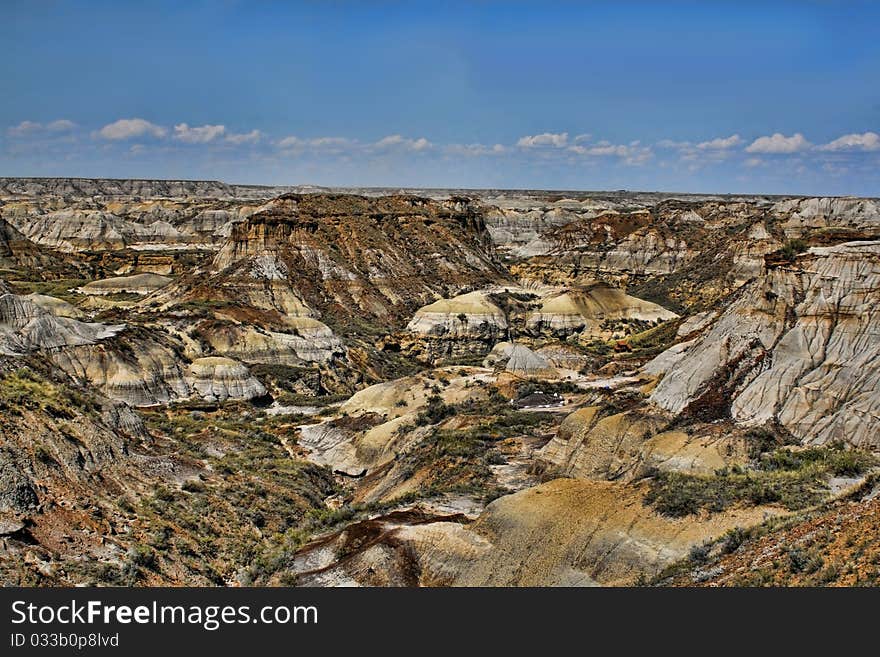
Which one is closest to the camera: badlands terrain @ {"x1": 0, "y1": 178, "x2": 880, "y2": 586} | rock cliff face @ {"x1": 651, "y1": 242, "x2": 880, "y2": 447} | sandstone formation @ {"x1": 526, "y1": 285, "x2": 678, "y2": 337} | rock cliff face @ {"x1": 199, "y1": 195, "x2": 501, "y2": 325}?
badlands terrain @ {"x1": 0, "y1": 178, "x2": 880, "y2": 586}

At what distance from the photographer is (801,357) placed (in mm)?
24578

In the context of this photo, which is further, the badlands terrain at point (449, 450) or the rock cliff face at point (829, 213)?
the rock cliff face at point (829, 213)

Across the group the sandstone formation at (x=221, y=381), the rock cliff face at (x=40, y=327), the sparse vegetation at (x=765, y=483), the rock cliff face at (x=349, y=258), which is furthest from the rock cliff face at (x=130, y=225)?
the sparse vegetation at (x=765, y=483)

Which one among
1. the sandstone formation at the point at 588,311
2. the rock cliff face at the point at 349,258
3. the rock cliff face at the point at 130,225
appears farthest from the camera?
the rock cliff face at the point at 130,225

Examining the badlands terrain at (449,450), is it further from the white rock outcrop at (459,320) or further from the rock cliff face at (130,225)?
the rock cliff face at (130,225)

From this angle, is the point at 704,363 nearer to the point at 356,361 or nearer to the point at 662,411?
the point at 662,411

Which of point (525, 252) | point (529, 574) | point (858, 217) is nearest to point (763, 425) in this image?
point (529, 574)

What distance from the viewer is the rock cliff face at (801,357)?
2214 cm

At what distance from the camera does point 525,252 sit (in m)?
140

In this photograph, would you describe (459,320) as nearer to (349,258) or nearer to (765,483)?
(349,258)

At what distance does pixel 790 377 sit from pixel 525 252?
11643cm

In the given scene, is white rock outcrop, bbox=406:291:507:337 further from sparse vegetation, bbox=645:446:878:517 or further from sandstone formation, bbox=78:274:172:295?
sparse vegetation, bbox=645:446:878:517

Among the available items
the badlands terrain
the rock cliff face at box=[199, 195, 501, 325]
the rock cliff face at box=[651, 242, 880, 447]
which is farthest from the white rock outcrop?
the rock cliff face at box=[651, 242, 880, 447]

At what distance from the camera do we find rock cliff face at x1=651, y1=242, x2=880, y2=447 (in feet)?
72.6
